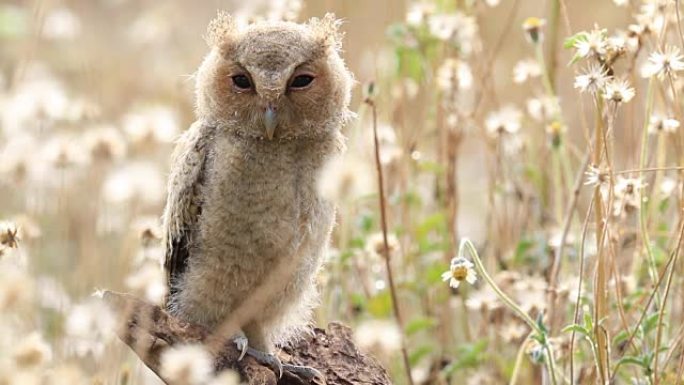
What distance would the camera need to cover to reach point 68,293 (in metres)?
3.97

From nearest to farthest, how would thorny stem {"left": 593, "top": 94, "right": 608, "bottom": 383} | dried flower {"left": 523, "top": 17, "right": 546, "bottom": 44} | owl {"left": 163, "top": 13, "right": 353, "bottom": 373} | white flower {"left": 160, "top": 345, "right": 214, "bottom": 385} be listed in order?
white flower {"left": 160, "top": 345, "right": 214, "bottom": 385} < thorny stem {"left": 593, "top": 94, "right": 608, "bottom": 383} < owl {"left": 163, "top": 13, "right": 353, "bottom": 373} < dried flower {"left": 523, "top": 17, "right": 546, "bottom": 44}

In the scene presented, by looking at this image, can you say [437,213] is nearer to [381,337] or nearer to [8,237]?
[381,337]

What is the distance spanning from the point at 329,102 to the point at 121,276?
806 mm

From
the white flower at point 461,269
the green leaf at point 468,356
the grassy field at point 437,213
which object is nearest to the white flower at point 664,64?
the grassy field at point 437,213

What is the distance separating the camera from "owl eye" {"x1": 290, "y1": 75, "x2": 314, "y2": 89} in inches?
132

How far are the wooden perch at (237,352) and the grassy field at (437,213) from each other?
0.06 meters

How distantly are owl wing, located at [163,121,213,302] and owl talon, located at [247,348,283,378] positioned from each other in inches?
13.3

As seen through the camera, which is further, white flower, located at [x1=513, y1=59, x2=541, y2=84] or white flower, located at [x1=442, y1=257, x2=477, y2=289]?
white flower, located at [x1=513, y1=59, x2=541, y2=84]

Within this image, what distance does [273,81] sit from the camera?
128 inches

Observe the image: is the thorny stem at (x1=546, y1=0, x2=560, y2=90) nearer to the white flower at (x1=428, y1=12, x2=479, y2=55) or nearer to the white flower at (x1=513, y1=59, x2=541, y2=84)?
the white flower at (x1=513, y1=59, x2=541, y2=84)

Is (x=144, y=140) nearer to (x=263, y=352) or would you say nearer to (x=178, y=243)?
(x=178, y=243)

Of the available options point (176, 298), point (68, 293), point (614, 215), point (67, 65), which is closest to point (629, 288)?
point (614, 215)

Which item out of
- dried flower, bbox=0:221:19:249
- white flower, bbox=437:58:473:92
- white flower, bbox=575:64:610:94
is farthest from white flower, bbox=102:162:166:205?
white flower, bbox=437:58:473:92

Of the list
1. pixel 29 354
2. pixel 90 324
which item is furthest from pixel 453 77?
pixel 29 354
